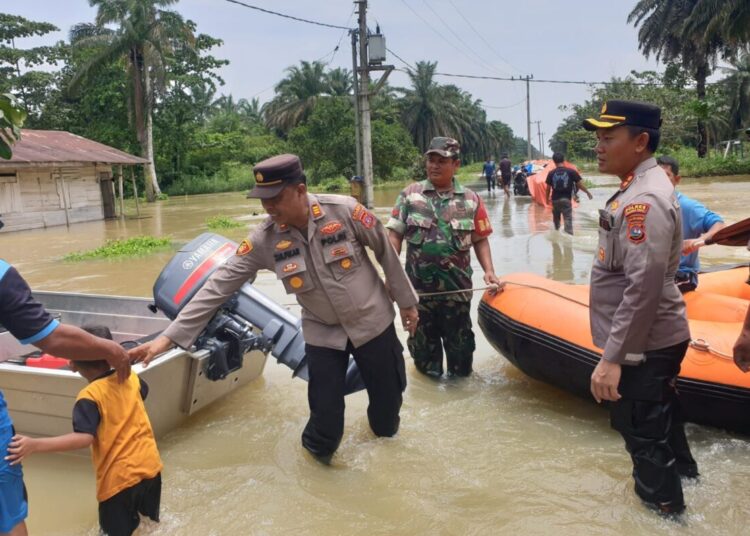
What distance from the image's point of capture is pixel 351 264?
290 cm

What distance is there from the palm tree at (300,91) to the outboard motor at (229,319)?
4114 centimetres

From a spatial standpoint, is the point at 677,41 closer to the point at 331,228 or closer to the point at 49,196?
the point at 49,196

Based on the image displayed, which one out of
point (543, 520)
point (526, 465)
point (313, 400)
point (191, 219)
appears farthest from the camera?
point (191, 219)

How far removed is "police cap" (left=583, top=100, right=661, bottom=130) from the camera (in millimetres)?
2285

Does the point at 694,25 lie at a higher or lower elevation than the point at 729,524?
higher

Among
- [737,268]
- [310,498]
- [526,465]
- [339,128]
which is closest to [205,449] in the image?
[310,498]

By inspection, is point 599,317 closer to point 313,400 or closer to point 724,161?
point 313,400

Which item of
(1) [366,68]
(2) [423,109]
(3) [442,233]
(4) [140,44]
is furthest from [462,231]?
(2) [423,109]

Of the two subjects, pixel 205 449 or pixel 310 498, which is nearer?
pixel 310 498

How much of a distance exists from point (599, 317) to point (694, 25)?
31.9 metres

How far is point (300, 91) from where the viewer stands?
44750mm

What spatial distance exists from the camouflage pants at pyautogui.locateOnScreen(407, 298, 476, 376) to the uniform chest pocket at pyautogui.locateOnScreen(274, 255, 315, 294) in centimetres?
135

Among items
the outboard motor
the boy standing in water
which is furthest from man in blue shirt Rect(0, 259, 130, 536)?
the outboard motor

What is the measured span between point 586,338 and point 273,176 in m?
1.93
